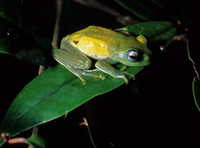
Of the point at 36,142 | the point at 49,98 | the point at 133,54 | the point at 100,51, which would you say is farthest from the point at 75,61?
the point at 36,142

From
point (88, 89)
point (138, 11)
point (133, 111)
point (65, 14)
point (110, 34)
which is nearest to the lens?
point (88, 89)

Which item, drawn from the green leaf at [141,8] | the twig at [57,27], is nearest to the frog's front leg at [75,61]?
the twig at [57,27]

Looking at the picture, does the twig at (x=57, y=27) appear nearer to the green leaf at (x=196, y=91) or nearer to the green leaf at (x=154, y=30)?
the green leaf at (x=154, y=30)

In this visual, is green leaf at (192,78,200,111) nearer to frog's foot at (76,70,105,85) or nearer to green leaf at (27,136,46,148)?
frog's foot at (76,70,105,85)

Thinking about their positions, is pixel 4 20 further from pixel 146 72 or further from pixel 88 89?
pixel 146 72

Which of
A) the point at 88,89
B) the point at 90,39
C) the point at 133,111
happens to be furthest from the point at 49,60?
the point at 133,111

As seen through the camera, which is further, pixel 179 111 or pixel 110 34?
pixel 179 111

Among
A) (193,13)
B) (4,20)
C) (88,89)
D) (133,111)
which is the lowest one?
(133,111)

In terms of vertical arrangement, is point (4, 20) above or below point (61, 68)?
above

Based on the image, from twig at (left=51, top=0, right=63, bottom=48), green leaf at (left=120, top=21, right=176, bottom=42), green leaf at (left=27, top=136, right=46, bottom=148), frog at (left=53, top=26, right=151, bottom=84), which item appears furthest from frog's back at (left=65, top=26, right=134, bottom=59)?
green leaf at (left=27, top=136, right=46, bottom=148)
